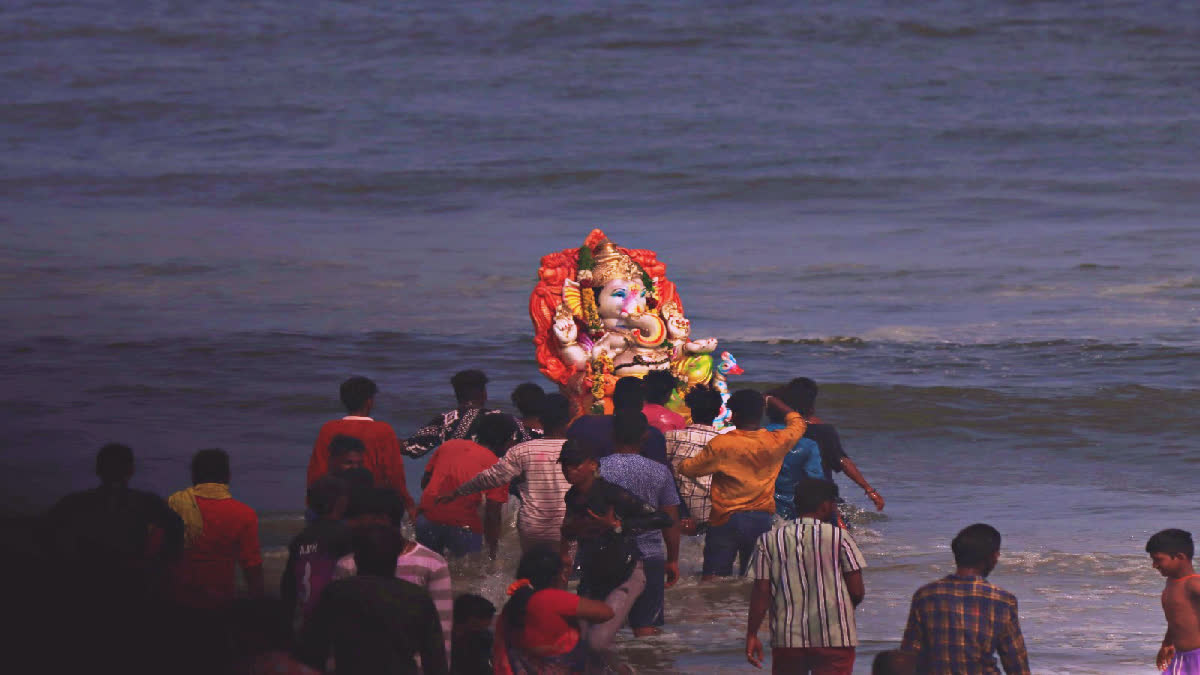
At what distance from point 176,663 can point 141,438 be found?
12286mm

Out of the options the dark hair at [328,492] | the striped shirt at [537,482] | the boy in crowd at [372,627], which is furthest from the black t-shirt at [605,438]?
the boy in crowd at [372,627]

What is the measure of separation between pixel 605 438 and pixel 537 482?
2.23ft

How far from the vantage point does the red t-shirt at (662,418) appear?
8.68m

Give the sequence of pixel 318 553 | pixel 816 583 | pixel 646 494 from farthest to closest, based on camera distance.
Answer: pixel 646 494 → pixel 816 583 → pixel 318 553

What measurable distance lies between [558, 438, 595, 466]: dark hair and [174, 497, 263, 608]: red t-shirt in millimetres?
1264

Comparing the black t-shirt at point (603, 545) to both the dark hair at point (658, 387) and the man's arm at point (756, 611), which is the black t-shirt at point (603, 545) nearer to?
the man's arm at point (756, 611)

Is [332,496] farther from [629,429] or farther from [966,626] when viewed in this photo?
[966,626]

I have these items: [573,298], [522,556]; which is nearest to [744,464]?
[522,556]

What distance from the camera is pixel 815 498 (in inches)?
233

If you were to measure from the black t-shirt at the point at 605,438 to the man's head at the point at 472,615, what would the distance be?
94.5 inches

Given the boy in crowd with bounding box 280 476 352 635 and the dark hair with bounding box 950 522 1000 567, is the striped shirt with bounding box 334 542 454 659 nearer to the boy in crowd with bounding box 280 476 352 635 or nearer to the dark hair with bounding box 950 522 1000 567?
the boy in crowd with bounding box 280 476 352 635

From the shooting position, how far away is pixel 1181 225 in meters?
32.9

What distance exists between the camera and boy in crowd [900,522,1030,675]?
5.24 m

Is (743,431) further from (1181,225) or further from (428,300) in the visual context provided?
(1181,225)
